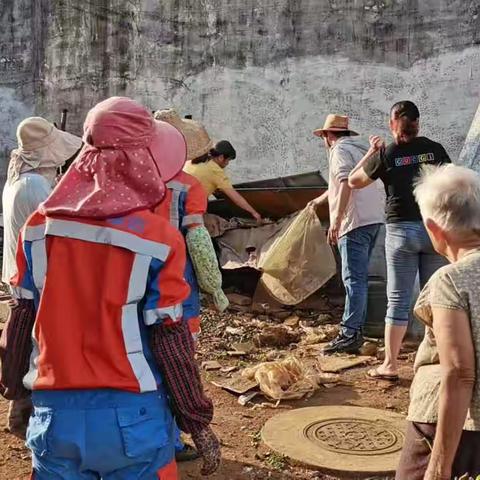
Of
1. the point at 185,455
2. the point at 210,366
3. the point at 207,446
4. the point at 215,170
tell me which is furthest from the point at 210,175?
the point at 207,446

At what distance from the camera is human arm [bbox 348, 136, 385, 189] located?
5.22 meters

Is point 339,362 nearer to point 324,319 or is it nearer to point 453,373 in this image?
point 324,319

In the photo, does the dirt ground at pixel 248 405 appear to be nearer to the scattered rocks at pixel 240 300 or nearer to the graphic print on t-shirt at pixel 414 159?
the scattered rocks at pixel 240 300

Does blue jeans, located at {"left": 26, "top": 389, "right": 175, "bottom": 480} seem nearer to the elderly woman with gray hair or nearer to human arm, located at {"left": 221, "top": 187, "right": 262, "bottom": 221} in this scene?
the elderly woman with gray hair

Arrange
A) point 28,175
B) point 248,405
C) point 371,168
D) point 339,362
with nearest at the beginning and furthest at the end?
point 28,175 → point 248,405 → point 371,168 → point 339,362

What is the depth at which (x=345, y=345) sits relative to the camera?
20.1ft

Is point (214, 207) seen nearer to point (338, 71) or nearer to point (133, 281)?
point (338, 71)

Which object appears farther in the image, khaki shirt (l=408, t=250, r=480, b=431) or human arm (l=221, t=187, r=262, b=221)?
human arm (l=221, t=187, r=262, b=221)

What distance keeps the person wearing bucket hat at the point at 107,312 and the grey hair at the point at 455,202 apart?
0.86 meters

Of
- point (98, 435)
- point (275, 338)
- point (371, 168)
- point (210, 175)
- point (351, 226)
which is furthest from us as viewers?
point (210, 175)

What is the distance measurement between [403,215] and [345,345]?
4.73 feet

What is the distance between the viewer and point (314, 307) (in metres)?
7.66

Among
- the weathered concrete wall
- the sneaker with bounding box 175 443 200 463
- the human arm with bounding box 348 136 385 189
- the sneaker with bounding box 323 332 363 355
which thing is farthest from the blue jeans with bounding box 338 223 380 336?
the weathered concrete wall

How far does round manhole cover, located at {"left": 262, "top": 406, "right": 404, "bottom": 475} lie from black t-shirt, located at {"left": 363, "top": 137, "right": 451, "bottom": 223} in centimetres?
141
